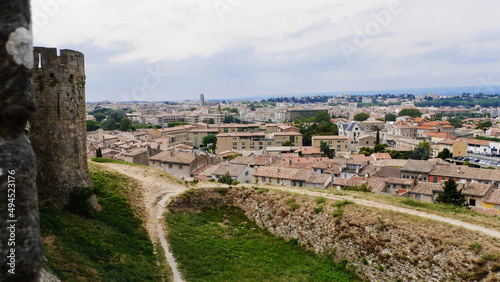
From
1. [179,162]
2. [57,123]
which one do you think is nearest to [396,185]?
[179,162]

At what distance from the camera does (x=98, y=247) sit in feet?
35.7

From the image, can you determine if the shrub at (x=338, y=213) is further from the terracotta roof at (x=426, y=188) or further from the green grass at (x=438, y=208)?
the terracotta roof at (x=426, y=188)

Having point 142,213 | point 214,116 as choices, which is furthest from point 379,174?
point 214,116

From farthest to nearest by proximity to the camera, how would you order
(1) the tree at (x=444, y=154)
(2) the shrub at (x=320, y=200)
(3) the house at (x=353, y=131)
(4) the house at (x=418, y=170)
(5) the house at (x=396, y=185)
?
1. (3) the house at (x=353, y=131)
2. (1) the tree at (x=444, y=154)
3. (4) the house at (x=418, y=170)
4. (5) the house at (x=396, y=185)
5. (2) the shrub at (x=320, y=200)

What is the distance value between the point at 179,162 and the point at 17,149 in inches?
1572

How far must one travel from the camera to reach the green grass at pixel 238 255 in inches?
503

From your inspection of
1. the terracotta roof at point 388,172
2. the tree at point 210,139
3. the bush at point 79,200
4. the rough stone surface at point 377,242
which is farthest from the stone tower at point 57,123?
the tree at point 210,139

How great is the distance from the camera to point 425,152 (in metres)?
65.5

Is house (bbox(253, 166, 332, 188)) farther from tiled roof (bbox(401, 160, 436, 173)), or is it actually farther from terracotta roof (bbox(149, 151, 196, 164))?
tiled roof (bbox(401, 160, 436, 173))

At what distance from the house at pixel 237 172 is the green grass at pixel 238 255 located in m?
19.7

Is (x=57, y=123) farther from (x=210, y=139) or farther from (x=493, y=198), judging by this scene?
(x=210, y=139)

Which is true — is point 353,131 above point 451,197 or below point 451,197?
above

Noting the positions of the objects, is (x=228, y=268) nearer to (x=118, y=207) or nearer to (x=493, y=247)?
(x=118, y=207)

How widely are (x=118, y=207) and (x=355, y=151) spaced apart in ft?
248
